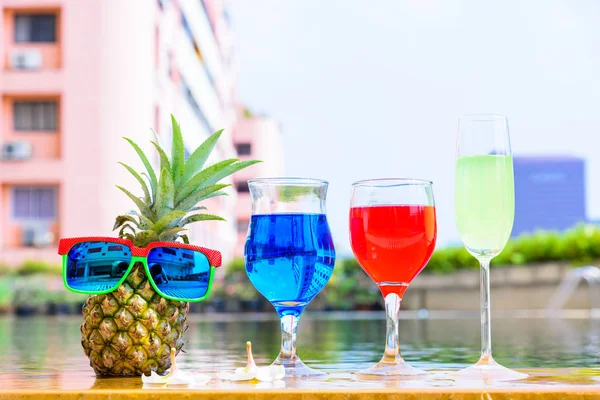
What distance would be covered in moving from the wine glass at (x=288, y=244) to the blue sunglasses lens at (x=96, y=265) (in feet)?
0.87

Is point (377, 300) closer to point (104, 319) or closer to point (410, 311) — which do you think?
point (410, 311)

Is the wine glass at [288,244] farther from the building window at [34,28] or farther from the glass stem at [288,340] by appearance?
the building window at [34,28]

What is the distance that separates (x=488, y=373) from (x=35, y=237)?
2160cm

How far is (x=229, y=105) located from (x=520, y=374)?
44107 mm

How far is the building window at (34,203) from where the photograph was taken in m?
22.4

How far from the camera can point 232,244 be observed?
4291 centimetres

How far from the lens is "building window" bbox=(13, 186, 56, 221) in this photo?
22.4m

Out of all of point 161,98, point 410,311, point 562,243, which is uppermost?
point 161,98

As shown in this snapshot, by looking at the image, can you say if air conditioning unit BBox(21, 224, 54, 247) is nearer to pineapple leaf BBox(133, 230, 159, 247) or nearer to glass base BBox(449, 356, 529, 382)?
pineapple leaf BBox(133, 230, 159, 247)

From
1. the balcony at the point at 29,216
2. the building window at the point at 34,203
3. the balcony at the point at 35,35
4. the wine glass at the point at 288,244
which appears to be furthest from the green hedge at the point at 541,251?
the wine glass at the point at 288,244

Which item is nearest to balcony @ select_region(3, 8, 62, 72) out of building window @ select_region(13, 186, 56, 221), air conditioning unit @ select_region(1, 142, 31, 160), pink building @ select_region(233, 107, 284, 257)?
air conditioning unit @ select_region(1, 142, 31, 160)

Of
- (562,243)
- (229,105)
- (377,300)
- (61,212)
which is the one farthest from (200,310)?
(229,105)

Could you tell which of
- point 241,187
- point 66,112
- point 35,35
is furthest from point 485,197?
point 241,187

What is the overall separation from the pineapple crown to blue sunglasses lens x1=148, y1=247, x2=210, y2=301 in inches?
2.4
